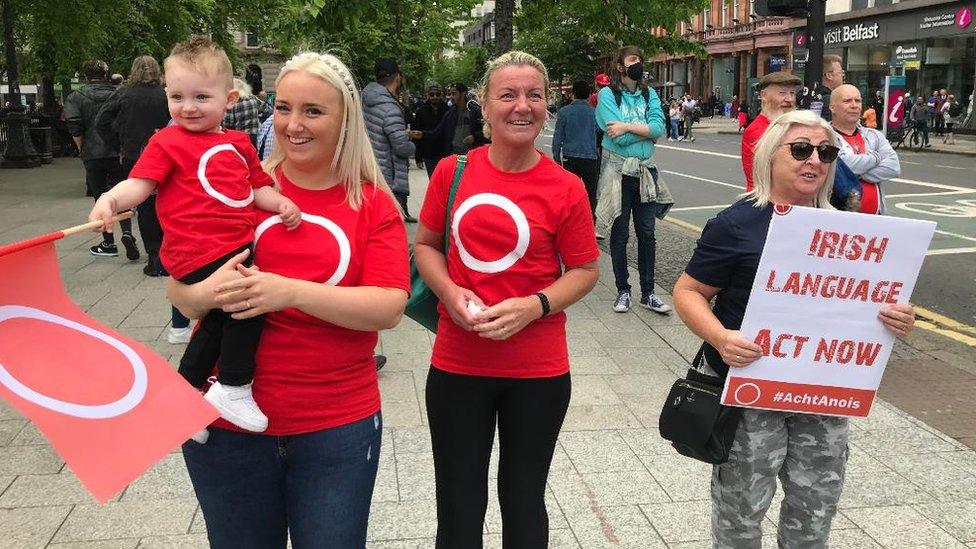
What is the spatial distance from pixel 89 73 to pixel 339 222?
973 cm

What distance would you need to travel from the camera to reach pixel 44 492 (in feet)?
13.0

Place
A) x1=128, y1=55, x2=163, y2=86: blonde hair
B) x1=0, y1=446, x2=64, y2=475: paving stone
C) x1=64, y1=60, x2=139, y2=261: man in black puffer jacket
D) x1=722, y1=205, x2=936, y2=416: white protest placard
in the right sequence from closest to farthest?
x1=722, y1=205, x2=936, y2=416: white protest placard, x1=0, y1=446, x2=64, y2=475: paving stone, x1=128, y1=55, x2=163, y2=86: blonde hair, x1=64, y1=60, x2=139, y2=261: man in black puffer jacket

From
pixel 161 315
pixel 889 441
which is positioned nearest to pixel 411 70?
pixel 161 315

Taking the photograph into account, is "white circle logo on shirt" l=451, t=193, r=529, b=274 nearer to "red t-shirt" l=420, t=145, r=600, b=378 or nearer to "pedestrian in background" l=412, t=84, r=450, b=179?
"red t-shirt" l=420, t=145, r=600, b=378

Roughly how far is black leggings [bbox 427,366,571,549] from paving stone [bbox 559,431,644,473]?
1455mm

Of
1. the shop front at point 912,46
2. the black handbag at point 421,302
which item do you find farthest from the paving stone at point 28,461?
the shop front at point 912,46

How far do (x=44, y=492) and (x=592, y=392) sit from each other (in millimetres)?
3066

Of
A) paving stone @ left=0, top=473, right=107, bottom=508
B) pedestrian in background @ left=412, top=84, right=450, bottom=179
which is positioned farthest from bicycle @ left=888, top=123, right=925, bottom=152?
paving stone @ left=0, top=473, right=107, bottom=508

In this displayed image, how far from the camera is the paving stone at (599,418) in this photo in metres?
4.82

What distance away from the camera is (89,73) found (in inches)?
416

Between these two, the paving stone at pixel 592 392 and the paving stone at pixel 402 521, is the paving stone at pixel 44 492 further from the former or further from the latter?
the paving stone at pixel 592 392

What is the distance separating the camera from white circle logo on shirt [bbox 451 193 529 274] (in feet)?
8.80

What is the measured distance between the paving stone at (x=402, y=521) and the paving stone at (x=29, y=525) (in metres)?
1.33

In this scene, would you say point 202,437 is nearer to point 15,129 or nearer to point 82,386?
point 82,386
